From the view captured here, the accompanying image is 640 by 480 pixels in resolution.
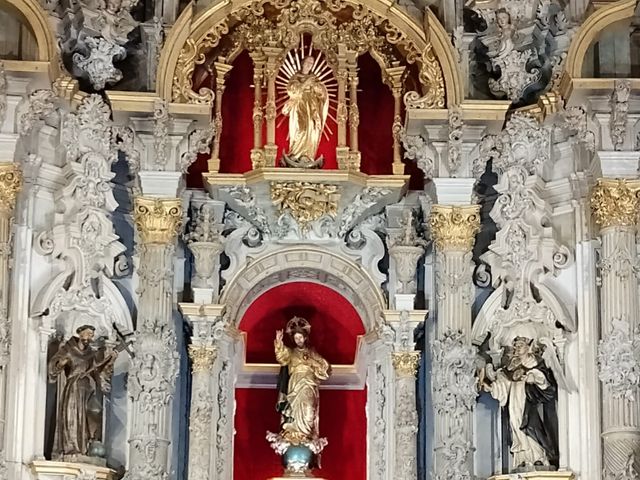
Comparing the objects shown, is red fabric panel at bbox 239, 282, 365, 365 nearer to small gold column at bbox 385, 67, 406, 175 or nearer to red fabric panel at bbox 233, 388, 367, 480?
red fabric panel at bbox 233, 388, 367, 480

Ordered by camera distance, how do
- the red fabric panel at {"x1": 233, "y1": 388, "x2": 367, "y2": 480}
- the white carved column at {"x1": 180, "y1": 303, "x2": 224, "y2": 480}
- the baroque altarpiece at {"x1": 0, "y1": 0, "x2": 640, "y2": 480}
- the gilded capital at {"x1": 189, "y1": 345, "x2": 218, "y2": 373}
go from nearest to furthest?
1. the baroque altarpiece at {"x1": 0, "y1": 0, "x2": 640, "y2": 480}
2. the white carved column at {"x1": 180, "y1": 303, "x2": 224, "y2": 480}
3. the gilded capital at {"x1": 189, "y1": 345, "x2": 218, "y2": 373}
4. the red fabric panel at {"x1": 233, "y1": 388, "x2": 367, "y2": 480}

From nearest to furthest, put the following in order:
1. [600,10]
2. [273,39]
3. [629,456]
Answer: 1. [629,456]
2. [600,10]
3. [273,39]

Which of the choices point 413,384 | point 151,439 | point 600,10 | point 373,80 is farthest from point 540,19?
point 151,439

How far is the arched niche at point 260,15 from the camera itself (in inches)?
798

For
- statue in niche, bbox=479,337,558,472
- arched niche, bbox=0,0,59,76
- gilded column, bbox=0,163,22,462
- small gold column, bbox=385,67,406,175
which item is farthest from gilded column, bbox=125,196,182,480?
statue in niche, bbox=479,337,558,472

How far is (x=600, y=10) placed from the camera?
64.6 ft

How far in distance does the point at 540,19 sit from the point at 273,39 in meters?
3.15

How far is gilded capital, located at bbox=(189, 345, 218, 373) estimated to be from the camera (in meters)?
20.4

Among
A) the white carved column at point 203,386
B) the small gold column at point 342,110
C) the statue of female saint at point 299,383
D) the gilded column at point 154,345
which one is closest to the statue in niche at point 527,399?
the statue of female saint at point 299,383

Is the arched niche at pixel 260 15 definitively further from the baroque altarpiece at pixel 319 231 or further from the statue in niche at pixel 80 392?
the statue in niche at pixel 80 392

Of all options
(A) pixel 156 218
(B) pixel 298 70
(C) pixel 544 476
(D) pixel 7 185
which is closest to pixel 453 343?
(C) pixel 544 476

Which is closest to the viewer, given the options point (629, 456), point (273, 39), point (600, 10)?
point (629, 456)

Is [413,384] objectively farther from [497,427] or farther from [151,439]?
[151,439]

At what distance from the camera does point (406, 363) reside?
2059 centimetres
